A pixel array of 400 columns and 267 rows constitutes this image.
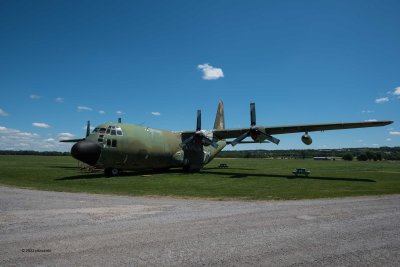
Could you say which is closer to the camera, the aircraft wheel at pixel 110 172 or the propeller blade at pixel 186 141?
the aircraft wheel at pixel 110 172

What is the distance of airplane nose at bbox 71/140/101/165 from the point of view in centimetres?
2456

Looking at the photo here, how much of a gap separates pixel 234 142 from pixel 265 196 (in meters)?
17.1

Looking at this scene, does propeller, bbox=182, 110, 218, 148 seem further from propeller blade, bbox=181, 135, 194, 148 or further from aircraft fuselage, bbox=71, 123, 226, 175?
aircraft fuselage, bbox=71, 123, 226, 175

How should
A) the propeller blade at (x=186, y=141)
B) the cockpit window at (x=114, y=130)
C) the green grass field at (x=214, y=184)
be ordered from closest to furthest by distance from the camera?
the green grass field at (x=214, y=184) → the cockpit window at (x=114, y=130) → the propeller blade at (x=186, y=141)

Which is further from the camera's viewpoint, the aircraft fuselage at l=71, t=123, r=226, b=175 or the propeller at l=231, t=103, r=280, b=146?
the propeller at l=231, t=103, r=280, b=146

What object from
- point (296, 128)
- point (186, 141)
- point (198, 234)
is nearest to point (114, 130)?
point (186, 141)

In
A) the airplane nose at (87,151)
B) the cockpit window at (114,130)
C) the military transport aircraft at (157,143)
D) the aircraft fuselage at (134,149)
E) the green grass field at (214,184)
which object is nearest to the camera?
the green grass field at (214,184)

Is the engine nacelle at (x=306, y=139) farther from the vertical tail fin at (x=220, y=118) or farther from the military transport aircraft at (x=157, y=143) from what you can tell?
the vertical tail fin at (x=220, y=118)

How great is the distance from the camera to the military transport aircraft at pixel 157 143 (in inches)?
1035

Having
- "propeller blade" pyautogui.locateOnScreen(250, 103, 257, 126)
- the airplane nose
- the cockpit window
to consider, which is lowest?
the airplane nose

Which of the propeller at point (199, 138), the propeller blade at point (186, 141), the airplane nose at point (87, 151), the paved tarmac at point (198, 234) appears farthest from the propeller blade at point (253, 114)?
the paved tarmac at point (198, 234)

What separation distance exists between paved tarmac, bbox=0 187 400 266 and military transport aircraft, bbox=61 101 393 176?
1406cm

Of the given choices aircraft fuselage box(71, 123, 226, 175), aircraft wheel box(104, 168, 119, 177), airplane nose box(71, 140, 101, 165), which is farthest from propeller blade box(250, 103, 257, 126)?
airplane nose box(71, 140, 101, 165)

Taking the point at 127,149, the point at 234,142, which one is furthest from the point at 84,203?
the point at 234,142
